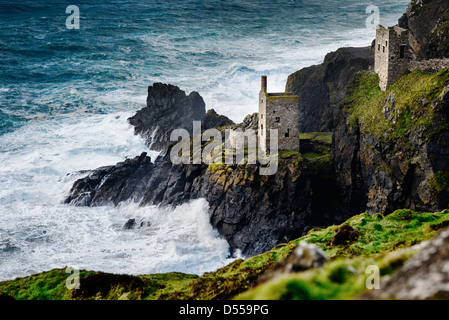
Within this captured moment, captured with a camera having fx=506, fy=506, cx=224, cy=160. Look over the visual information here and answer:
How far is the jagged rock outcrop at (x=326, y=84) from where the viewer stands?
182ft

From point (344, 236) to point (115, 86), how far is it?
71.5 m

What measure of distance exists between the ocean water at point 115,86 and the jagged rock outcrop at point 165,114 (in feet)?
6.85

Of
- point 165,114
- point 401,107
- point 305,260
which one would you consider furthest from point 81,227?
point 305,260

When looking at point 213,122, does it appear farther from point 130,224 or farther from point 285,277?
point 285,277

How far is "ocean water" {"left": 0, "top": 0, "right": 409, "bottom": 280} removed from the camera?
134 feet

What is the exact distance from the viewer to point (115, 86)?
8481 centimetres

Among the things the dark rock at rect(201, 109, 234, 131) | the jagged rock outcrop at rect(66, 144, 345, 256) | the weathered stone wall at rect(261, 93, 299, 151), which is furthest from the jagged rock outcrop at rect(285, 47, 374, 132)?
the jagged rock outcrop at rect(66, 144, 345, 256)

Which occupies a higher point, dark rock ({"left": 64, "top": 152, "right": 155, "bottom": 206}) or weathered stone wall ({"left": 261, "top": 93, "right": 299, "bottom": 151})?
weathered stone wall ({"left": 261, "top": 93, "right": 299, "bottom": 151})

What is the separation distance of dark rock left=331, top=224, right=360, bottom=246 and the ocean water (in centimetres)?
2030

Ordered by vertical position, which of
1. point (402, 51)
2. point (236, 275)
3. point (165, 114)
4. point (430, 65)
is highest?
point (402, 51)

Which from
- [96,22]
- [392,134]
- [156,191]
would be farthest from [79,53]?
[392,134]

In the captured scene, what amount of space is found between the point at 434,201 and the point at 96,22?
101 m

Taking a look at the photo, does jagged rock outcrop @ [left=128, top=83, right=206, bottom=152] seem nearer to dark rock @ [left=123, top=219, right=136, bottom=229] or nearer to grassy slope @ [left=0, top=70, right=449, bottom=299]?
dark rock @ [left=123, top=219, right=136, bottom=229]

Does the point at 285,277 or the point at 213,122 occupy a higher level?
the point at 285,277
